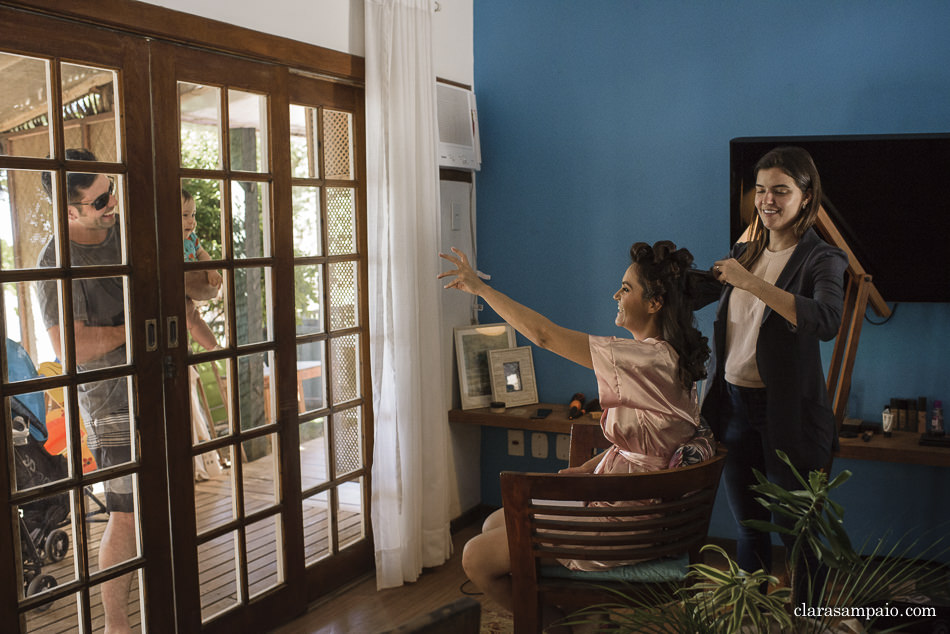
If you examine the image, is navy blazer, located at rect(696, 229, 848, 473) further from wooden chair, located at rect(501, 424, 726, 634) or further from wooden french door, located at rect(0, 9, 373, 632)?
wooden french door, located at rect(0, 9, 373, 632)

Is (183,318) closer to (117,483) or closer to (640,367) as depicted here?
(117,483)

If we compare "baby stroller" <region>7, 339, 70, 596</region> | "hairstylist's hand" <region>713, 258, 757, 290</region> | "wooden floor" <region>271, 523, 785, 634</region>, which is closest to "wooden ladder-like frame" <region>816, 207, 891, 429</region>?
"hairstylist's hand" <region>713, 258, 757, 290</region>

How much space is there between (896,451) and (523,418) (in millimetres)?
1483

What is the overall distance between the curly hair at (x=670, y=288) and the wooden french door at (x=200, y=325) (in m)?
1.39

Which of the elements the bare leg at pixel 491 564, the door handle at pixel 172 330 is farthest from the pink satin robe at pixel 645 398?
the door handle at pixel 172 330

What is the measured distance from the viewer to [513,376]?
156 inches

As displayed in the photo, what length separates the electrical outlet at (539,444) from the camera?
158 inches

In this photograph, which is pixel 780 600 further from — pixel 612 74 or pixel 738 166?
pixel 612 74

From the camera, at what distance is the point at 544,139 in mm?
3945

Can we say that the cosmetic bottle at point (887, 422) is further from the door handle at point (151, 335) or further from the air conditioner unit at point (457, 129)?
the door handle at point (151, 335)

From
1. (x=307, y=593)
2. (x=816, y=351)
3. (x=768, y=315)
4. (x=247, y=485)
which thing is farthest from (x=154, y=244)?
(x=816, y=351)

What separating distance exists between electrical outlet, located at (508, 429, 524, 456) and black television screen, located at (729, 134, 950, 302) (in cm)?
172

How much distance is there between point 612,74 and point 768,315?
1.66 m

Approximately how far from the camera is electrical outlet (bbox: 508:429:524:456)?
4090 mm
